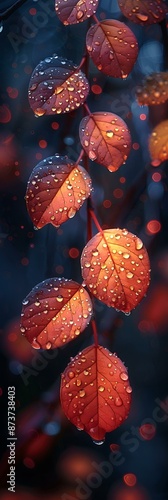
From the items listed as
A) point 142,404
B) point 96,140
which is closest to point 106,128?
point 96,140

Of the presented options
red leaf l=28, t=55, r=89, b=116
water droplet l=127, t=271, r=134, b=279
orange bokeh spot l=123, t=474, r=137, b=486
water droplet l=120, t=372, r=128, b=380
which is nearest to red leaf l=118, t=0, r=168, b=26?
red leaf l=28, t=55, r=89, b=116

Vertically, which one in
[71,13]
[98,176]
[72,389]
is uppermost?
[71,13]

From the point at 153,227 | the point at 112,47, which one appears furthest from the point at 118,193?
the point at 112,47

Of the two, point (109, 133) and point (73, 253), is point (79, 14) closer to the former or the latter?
point (109, 133)

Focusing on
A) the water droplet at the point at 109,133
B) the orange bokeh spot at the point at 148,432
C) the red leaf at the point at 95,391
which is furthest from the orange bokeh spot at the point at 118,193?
the orange bokeh spot at the point at 148,432

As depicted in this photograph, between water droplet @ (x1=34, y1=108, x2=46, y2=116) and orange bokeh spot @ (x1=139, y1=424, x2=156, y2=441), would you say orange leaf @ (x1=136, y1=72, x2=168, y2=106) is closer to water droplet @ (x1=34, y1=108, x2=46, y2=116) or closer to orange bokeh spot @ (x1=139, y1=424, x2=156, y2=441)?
water droplet @ (x1=34, y1=108, x2=46, y2=116)

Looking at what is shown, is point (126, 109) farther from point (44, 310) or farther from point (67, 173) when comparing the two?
point (44, 310)
